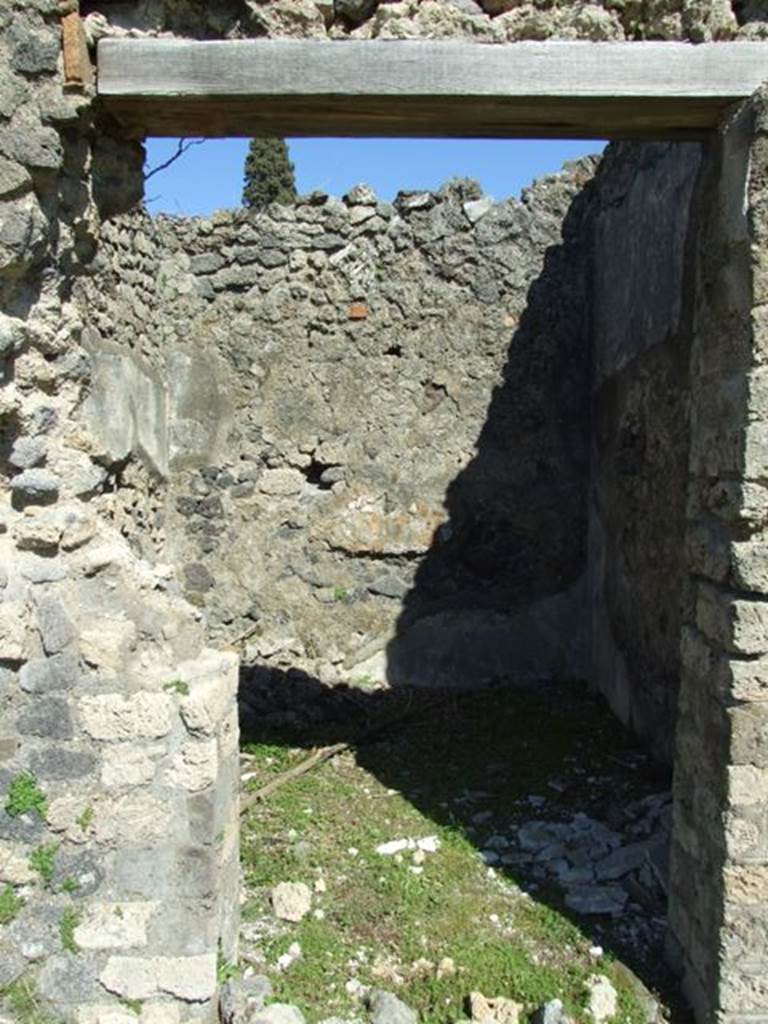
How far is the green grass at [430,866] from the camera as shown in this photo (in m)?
3.06

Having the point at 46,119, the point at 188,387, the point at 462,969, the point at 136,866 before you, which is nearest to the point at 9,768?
the point at 136,866

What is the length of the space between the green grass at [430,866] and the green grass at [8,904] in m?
0.89

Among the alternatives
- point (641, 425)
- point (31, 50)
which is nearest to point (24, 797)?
point (31, 50)

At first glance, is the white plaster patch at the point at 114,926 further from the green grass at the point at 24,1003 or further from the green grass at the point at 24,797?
the green grass at the point at 24,797

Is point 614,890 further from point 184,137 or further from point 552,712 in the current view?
point 184,137

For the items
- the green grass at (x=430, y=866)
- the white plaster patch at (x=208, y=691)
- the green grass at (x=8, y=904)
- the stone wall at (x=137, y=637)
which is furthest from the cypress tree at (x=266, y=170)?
the green grass at (x=8, y=904)

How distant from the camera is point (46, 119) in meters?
2.60

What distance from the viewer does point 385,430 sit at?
5.98 m

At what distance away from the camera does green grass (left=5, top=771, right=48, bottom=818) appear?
264 cm

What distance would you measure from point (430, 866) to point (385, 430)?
2.96 meters

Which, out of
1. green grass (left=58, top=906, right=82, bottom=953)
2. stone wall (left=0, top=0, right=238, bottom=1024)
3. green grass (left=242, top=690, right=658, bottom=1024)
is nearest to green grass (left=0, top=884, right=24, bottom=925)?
stone wall (left=0, top=0, right=238, bottom=1024)

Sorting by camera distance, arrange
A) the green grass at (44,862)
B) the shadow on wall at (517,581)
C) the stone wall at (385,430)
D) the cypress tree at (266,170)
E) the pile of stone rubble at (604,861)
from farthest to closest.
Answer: the cypress tree at (266,170) → the stone wall at (385,430) → the shadow on wall at (517,581) → the pile of stone rubble at (604,861) → the green grass at (44,862)

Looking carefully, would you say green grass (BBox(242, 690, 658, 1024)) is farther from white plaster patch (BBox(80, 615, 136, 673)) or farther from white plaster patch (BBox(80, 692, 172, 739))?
white plaster patch (BBox(80, 615, 136, 673))

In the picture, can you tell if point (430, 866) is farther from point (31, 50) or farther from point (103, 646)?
point (31, 50)
